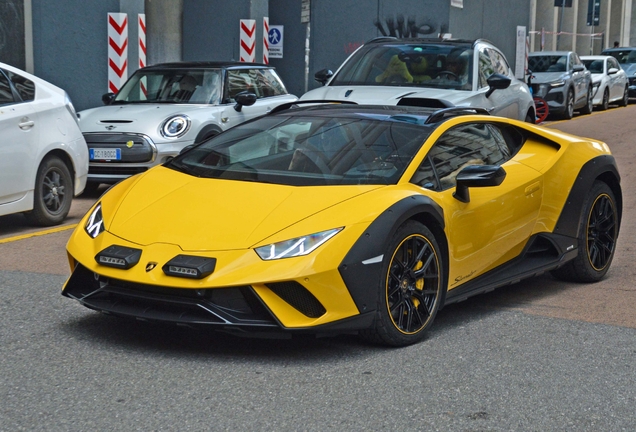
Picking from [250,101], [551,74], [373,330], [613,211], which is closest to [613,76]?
[551,74]

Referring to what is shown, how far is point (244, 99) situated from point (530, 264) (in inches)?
251

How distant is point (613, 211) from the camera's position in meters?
7.25

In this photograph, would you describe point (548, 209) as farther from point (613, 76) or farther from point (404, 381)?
point (613, 76)

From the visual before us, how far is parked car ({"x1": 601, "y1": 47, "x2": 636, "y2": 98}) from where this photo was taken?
32375 mm

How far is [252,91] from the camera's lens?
42.9 ft

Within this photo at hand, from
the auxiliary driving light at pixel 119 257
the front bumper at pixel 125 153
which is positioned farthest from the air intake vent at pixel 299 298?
the front bumper at pixel 125 153

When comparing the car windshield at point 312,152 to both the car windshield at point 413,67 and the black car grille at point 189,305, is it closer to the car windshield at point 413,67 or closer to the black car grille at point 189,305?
the black car grille at point 189,305

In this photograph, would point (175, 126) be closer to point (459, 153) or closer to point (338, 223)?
point (459, 153)

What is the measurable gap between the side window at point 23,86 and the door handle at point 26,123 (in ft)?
0.72

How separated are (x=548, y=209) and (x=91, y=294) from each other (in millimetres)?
2954

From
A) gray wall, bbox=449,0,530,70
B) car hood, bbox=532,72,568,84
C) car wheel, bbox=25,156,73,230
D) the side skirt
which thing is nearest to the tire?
gray wall, bbox=449,0,530,70

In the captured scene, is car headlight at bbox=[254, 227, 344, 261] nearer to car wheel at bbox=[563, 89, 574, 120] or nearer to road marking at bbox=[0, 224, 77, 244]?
road marking at bbox=[0, 224, 77, 244]

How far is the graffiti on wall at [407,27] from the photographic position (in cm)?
2625

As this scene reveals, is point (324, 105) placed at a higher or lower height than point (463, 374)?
higher
